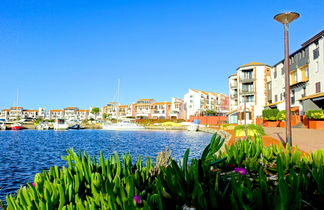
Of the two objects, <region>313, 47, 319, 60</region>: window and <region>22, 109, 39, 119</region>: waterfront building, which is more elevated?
<region>313, 47, 319, 60</region>: window

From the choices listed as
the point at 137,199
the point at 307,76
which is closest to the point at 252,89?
the point at 307,76

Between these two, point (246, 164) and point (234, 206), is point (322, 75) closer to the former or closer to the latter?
point (246, 164)

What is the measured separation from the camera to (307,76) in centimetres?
3503

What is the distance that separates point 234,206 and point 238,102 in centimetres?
5421

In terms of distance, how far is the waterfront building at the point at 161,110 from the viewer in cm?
10194

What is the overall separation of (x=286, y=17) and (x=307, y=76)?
30.1m

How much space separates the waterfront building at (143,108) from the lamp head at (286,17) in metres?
97.4

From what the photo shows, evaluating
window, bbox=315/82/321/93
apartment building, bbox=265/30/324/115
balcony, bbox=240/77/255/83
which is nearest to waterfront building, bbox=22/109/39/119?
balcony, bbox=240/77/255/83

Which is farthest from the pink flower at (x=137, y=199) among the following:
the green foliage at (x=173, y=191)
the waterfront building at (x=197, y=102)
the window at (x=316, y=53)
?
the waterfront building at (x=197, y=102)

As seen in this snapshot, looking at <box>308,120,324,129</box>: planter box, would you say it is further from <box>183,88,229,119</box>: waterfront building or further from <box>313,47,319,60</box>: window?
<box>183,88,229,119</box>: waterfront building

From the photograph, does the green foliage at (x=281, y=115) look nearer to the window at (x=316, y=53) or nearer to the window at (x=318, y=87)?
the window at (x=318, y=87)

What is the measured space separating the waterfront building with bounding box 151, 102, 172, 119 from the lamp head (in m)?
92.1

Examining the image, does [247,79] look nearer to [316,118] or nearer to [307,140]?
[316,118]

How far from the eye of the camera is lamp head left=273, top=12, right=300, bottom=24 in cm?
919
